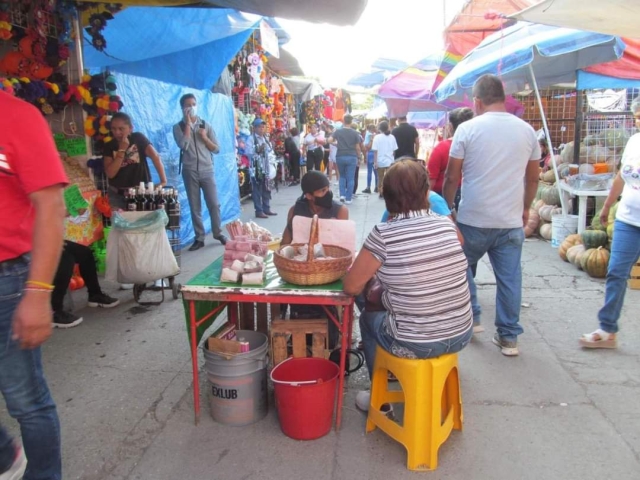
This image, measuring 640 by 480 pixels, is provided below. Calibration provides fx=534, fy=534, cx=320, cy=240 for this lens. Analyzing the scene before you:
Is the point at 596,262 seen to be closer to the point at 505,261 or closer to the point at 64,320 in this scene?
the point at 505,261

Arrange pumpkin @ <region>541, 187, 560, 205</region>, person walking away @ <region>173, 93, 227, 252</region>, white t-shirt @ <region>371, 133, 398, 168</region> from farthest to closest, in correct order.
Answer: white t-shirt @ <region>371, 133, 398, 168</region>, pumpkin @ <region>541, 187, 560, 205</region>, person walking away @ <region>173, 93, 227, 252</region>

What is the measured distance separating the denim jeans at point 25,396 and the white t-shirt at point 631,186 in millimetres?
3718

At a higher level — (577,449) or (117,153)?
(117,153)

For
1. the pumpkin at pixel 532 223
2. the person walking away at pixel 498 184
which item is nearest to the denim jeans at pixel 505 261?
the person walking away at pixel 498 184

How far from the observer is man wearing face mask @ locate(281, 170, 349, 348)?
3.64 m

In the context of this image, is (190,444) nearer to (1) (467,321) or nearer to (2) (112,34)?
(1) (467,321)

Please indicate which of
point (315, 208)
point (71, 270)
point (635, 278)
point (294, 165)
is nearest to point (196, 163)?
point (71, 270)

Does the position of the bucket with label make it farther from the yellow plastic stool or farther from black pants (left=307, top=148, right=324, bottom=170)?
black pants (left=307, top=148, right=324, bottom=170)

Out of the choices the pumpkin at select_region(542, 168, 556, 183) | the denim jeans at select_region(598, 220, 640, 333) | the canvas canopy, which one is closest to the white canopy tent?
the canvas canopy

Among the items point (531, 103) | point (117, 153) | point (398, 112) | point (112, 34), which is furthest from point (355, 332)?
point (398, 112)

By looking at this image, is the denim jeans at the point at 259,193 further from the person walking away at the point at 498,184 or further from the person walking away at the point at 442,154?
the person walking away at the point at 498,184

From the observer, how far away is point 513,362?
387 cm

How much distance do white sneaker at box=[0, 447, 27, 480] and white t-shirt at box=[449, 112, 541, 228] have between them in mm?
3053

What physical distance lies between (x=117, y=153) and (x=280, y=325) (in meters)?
3.09
